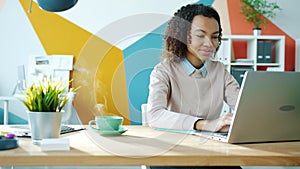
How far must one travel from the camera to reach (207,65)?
5.82ft

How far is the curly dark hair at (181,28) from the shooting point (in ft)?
5.72

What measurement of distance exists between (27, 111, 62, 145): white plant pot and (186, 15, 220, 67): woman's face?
2.67ft

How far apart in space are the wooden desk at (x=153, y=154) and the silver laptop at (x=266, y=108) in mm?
35

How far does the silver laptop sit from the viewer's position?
40.9 inches

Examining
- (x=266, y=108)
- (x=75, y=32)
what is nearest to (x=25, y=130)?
(x=266, y=108)

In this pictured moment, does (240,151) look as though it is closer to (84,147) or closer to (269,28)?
(84,147)

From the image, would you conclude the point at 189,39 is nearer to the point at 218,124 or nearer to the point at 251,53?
the point at 218,124

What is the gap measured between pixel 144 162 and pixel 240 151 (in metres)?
0.27

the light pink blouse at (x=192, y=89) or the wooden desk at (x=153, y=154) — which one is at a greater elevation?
the light pink blouse at (x=192, y=89)

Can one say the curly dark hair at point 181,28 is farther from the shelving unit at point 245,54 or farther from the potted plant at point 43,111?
the shelving unit at point 245,54

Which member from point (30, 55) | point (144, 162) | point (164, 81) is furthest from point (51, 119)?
point (30, 55)

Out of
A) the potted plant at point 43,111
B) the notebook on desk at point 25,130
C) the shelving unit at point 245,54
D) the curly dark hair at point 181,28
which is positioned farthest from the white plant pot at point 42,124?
the shelving unit at point 245,54

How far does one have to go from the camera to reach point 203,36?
168 centimetres

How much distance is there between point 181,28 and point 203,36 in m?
0.22
